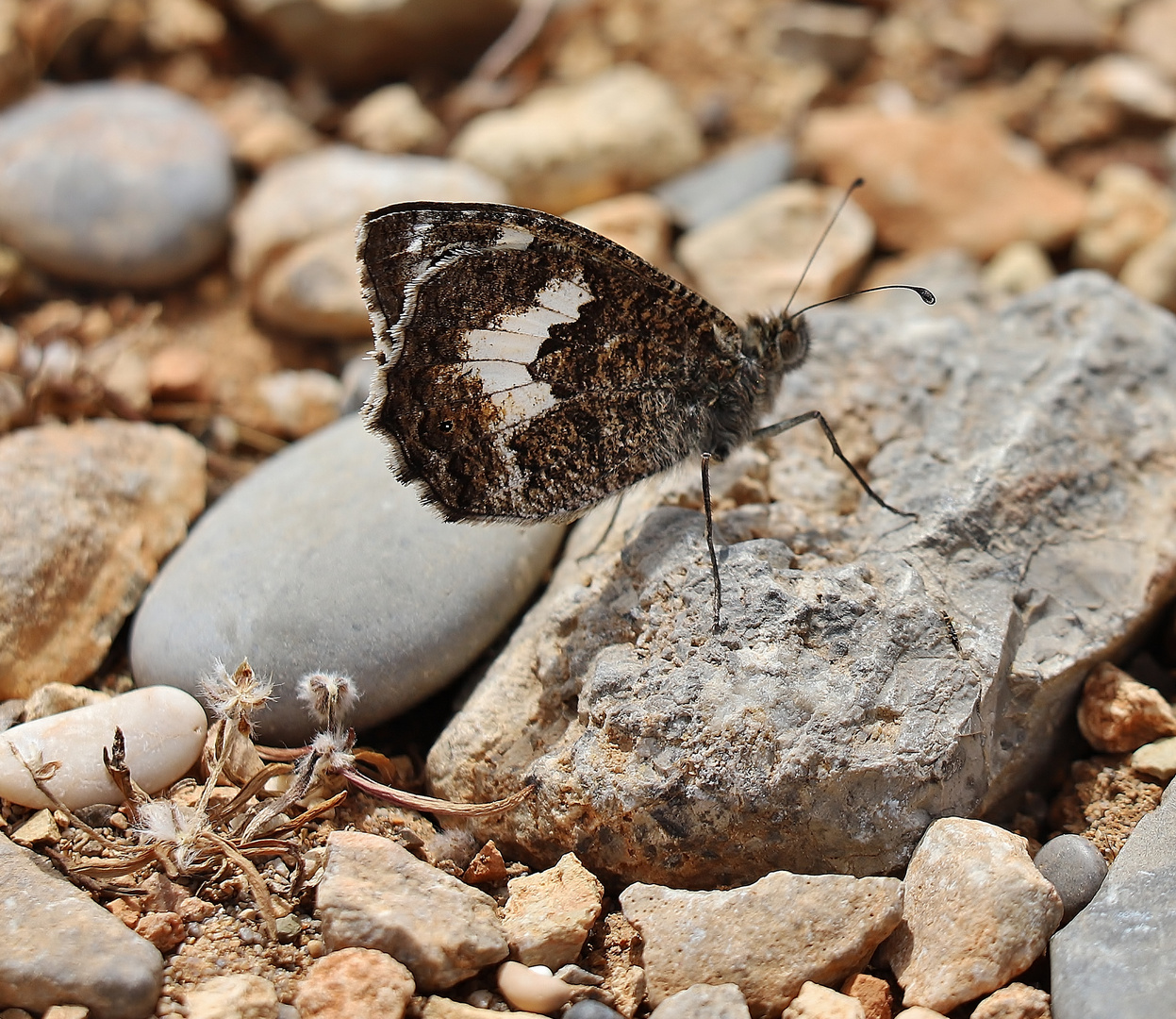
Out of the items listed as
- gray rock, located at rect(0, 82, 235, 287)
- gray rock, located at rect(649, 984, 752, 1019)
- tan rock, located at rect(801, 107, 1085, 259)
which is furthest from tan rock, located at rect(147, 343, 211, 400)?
tan rock, located at rect(801, 107, 1085, 259)

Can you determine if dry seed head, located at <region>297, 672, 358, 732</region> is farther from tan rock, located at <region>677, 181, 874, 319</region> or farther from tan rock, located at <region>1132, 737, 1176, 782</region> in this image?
tan rock, located at <region>677, 181, 874, 319</region>

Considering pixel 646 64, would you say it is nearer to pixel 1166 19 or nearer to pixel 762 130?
pixel 762 130

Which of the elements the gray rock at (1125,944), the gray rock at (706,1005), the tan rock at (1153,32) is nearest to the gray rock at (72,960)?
the gray rock at (706,1005)

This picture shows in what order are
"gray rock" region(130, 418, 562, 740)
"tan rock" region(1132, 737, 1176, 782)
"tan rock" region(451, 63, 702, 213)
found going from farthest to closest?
1. "tan rock" region(451, 63, 702, 213)
2. "gray rock" region(130, 418, 562, 740)
3. "tan rock" region(1132, 737, 1176, 782)

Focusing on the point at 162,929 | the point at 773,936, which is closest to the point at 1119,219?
the point at 773,936

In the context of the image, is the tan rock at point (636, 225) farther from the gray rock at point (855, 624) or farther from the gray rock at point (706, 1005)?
the gray rock at point (706, 1005)
